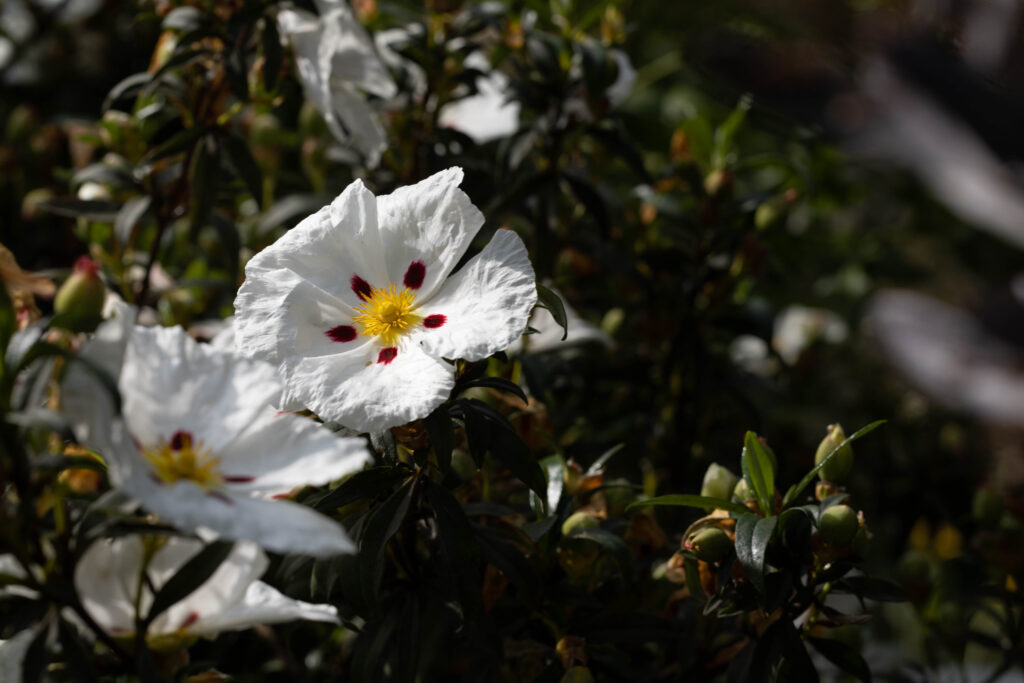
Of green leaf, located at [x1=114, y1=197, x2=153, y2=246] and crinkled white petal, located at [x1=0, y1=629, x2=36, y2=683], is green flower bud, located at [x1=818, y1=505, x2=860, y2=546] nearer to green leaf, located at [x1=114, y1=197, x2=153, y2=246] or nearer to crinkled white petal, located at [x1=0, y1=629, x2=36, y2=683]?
crinkled white petal, located at [x1=0, y1=629, x2=36, y2=683]

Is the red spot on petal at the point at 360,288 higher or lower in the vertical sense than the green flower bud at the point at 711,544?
higher

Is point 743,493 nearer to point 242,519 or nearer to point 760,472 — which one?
point 760,472

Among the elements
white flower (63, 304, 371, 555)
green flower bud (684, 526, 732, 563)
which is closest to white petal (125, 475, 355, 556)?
white flower (63, 304, 371, 555)

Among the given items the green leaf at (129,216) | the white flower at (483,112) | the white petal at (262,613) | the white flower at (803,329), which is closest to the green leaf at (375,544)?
the white petal at (262,613)

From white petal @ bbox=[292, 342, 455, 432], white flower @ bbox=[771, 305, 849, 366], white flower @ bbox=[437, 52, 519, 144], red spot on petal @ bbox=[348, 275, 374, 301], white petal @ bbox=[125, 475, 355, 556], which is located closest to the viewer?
white petal @ bbox=[125, 475, 355, 556]

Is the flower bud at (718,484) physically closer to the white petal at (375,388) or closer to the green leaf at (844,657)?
the green leaf at (844,657)

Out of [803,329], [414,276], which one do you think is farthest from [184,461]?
[803,329]

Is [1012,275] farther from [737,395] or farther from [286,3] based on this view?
[286,3]

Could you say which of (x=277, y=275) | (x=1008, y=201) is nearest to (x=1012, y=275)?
(x=1008, y=201)

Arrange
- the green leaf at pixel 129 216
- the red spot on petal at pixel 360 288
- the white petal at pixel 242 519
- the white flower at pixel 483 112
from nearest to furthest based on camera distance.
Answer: the white petal at pixel 242 519 < the red spot on petal at pixel 360 288 < the green leaf at pixel 129 216 < the white flower at pixel 483 112
